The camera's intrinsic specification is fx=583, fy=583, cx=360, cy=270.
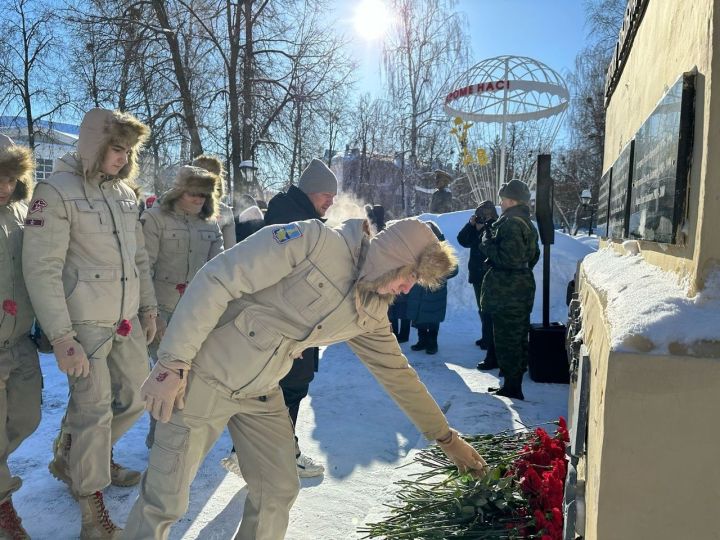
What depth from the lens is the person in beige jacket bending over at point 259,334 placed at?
6.47 feet

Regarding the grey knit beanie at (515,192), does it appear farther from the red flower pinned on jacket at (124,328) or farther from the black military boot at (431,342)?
the red flower pinned on jacket at (124,328)

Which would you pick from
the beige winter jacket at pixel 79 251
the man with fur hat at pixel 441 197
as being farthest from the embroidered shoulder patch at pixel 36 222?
the man with fur hat at pixel 441 197

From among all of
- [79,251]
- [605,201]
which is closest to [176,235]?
[79,251]

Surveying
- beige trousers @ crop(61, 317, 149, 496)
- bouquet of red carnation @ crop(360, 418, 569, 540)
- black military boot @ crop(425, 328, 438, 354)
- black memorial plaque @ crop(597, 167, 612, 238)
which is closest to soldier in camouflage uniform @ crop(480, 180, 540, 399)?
black memorial plaque @ crop(597, 167, 612, 238)

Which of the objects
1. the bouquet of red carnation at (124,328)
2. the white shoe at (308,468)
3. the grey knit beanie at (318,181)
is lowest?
the white shoe at (308,468)

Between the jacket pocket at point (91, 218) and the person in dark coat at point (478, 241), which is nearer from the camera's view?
the jacket pocket at point (91, 218)

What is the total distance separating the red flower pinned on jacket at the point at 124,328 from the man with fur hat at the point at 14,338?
399 mm

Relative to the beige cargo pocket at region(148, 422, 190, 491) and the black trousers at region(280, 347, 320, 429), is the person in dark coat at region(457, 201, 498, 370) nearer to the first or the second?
the black trousers at region(280, 347, 320, 429)

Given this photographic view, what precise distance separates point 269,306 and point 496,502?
1.16 metres

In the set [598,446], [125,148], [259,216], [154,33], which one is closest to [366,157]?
[154,33]

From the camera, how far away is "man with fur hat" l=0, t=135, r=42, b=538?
2637 mm

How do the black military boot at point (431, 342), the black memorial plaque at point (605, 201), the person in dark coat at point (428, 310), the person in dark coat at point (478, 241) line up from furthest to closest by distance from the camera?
1. the black military boot at point (431, 342)
2. the person in dark coat at point (428, 310)
3. the person in dark coat at point (478, 241)
4. the black memorial plaque at point (605, 201)

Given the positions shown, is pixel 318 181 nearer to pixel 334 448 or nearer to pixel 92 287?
pixel 92 287

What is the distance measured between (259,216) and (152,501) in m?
3.70
